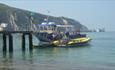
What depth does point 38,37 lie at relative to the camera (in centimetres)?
8938

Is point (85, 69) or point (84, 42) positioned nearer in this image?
point (85, 69)

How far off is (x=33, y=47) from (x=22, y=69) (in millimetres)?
43001

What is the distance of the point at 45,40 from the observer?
291ft

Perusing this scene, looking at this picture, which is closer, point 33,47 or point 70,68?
point 70,68

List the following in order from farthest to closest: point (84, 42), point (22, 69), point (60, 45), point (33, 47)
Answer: point (84, 42) < point (60, 45) < point (33, 47) < point (22, 69)

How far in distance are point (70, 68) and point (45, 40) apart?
45.7m

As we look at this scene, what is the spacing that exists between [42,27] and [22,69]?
57.1 metres

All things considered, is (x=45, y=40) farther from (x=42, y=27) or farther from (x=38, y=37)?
(x=42, y=27)

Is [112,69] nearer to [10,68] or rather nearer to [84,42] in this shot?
[10,68]

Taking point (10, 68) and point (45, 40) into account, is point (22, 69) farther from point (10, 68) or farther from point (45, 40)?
point (45, 40)

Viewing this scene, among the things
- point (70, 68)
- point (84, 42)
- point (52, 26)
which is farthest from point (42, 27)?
point (70, 68)

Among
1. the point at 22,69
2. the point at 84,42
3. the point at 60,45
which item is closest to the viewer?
the point at 22,69

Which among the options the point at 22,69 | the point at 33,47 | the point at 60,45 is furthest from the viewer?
the point at 60,45

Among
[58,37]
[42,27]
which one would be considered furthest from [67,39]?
[42,27]
